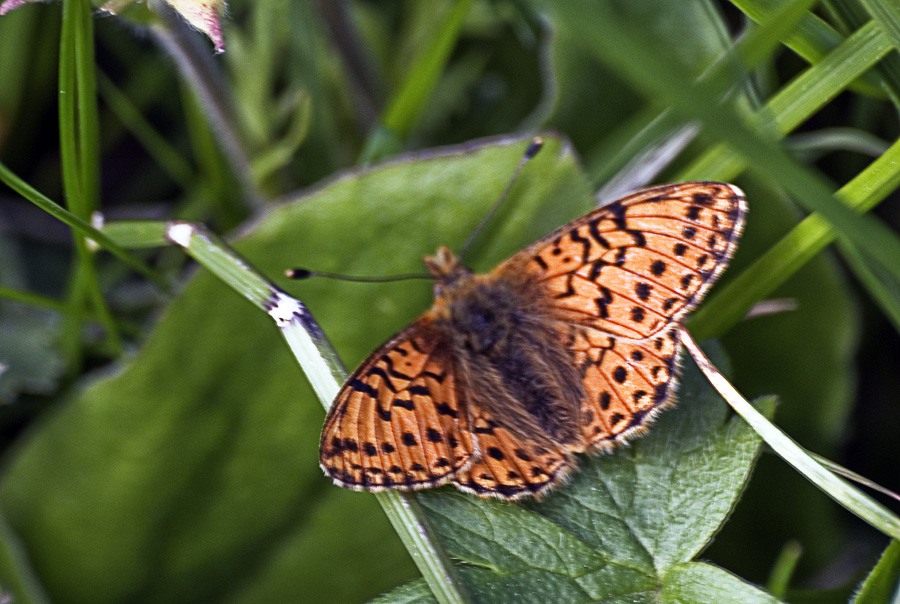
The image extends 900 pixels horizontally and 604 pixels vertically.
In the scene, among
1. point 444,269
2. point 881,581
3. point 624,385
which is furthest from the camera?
point 444,269

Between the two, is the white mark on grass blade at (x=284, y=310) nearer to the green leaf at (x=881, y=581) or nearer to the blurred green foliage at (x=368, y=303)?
the blurred green foliage at (x=368, y=303)

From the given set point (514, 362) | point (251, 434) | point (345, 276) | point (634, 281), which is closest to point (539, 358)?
point (514, 362)

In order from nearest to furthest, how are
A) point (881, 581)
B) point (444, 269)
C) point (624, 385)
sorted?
1. point (881, 581)
2. point (624, 385)
3. point (444, 269)

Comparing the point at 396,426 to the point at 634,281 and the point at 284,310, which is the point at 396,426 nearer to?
the point at 284,310

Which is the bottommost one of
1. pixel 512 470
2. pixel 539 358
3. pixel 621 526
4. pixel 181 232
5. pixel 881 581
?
pixel 881 581

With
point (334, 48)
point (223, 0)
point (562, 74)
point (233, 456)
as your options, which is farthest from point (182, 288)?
point (562, 74)

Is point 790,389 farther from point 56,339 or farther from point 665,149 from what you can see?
point 56,339
